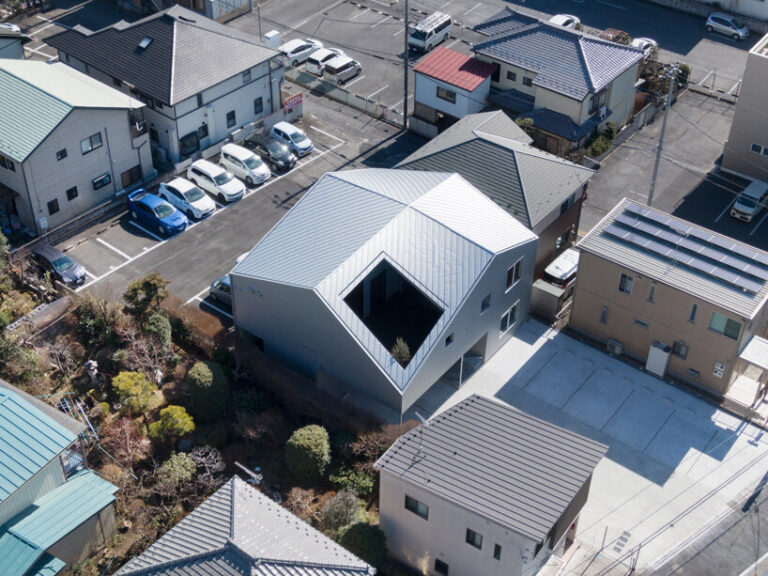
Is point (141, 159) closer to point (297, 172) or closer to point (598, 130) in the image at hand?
point (297, 172)

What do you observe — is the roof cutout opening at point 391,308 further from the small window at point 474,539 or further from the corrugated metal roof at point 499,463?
the small window at point 474,539

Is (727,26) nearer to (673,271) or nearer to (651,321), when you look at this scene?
(673,271)

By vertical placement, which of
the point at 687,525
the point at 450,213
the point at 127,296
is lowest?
the point at 687,525

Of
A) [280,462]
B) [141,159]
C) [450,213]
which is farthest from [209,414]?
[141,159]

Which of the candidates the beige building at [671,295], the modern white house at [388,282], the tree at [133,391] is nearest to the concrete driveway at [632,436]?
the beige building at [671,295]

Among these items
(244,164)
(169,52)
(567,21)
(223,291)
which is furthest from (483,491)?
(567,21)
